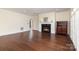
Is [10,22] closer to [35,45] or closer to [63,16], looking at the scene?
[35,45]

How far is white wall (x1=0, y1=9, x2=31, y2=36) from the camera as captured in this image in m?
7.54

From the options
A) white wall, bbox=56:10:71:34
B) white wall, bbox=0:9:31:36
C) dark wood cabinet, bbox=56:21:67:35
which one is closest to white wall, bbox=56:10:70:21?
white wall, bbox=56:10:71:34

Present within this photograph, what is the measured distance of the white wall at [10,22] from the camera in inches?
297

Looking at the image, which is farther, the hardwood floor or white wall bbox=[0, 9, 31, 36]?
white wall bbox=[0, 9, 31, 36]

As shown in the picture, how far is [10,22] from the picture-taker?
8438 millimetres

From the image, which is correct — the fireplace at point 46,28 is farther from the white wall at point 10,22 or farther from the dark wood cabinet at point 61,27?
the white wall at point 10,22

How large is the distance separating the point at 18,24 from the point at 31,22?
3252 mm

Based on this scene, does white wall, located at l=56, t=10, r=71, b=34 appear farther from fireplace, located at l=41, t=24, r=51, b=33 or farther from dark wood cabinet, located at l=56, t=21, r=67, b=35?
fireplace, located at l=41, t=24, r=51, b=33

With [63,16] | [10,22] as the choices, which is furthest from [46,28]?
[10,22]

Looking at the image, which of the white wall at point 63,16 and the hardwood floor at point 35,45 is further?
the white wall at point 63,16

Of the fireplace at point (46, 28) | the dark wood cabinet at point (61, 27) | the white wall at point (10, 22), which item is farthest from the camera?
the fireplace at point (46, 28)

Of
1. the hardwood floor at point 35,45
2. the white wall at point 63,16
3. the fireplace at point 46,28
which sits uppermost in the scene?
the white wall at point 63,16

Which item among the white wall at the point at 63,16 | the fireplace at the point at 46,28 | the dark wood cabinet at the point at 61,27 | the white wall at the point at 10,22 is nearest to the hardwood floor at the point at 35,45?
the white wall at the point at 10,22
